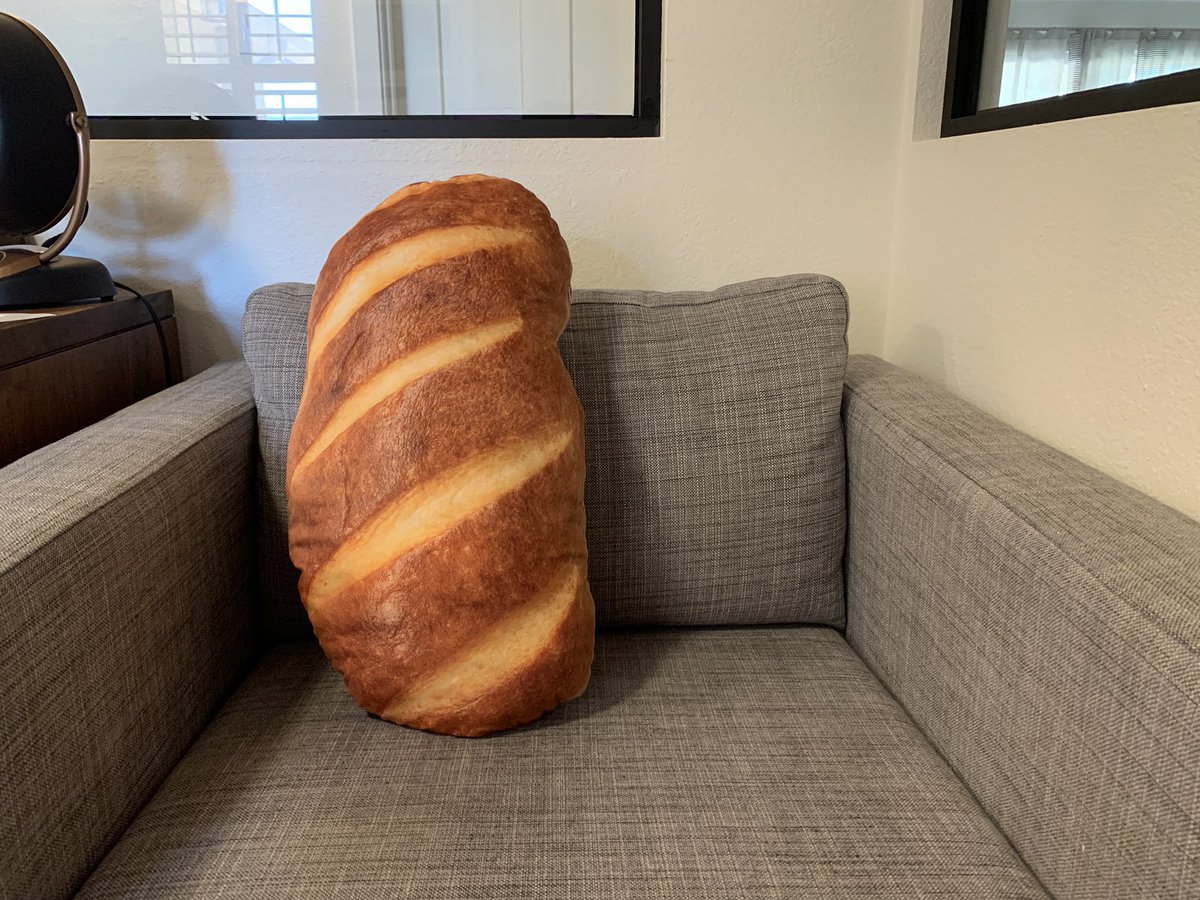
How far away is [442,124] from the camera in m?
1.41

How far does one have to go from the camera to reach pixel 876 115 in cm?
144

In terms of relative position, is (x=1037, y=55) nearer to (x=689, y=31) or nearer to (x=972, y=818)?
(x=689, y=31)

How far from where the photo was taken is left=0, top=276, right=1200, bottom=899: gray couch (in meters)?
0.71

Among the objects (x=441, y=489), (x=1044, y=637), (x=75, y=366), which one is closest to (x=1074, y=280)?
(x=1044, y=637)

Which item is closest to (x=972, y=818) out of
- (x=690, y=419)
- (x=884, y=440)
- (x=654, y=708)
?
(x=654, y=708)

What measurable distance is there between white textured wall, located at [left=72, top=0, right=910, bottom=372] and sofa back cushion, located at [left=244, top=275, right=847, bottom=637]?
0.35 meters

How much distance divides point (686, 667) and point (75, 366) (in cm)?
91

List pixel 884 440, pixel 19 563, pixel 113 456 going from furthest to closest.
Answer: pixel 884 440 < pixel 113 456 < pixel 19 563

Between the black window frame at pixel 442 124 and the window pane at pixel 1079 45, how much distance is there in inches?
20.5

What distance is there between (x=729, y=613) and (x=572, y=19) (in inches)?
39.1

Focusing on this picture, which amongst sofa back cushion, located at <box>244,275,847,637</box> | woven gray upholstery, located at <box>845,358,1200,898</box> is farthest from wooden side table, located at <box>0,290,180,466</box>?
woven gray upholstery, located at <box>845,358,1200,898</box>

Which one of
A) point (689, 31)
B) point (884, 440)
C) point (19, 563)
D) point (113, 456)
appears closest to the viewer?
point (19, 563)

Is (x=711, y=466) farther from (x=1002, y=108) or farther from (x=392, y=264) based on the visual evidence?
(x=1002, y=108)

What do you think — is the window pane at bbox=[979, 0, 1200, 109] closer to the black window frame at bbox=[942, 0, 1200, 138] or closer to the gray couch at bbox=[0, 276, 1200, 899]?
the black window frame at bbox=[942, 0, 1200, 138]
